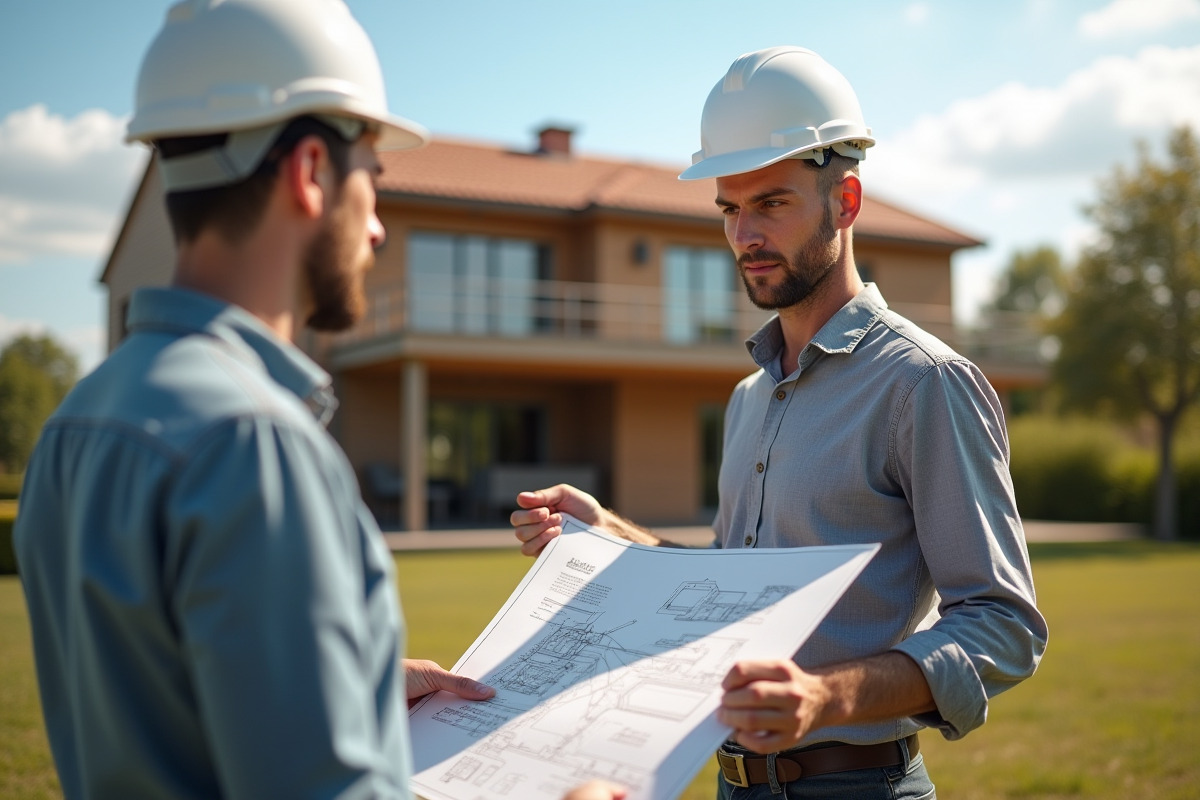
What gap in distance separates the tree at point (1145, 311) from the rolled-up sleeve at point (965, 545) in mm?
26304

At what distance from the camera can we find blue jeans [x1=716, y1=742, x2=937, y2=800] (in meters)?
2.09

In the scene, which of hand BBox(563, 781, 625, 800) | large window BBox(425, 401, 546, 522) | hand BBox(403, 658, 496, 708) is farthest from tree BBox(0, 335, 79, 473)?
large window BBox(425, 401, 546, 522)

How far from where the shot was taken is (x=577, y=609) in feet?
6.41

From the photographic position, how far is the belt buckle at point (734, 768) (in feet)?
7.13

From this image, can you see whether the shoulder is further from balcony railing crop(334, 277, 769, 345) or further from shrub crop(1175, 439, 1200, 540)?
shrub crop(1175, 439, 1200, 540)

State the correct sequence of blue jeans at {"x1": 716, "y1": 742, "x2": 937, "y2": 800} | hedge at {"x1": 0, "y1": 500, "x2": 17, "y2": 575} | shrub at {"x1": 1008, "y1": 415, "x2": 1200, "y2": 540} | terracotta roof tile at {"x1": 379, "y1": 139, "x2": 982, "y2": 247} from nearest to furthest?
blue jeans at {"x1": 716, "y1": 742, "x2": 937, "y2": 800} → hedge at {"x1": 0, "y1": 500, "x2": 17, "y2": 575} → terracotta roof tile at {"x1": 379, "y1": 139, "x2": 982, "y2": 247} → shrub at {"x1": 1008, "y1": 415, "x2": 1200, "y2": 540}

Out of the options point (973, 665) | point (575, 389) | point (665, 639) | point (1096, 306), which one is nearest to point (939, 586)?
point (973, 665)

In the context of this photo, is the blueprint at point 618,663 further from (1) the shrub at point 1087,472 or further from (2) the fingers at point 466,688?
(1) the shrub at point 1087,472

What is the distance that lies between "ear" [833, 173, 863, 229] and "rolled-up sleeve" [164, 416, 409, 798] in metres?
1.53

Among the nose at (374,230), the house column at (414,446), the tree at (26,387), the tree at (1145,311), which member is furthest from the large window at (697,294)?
the nose at (374,230)

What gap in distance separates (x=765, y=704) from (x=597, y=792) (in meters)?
0.25

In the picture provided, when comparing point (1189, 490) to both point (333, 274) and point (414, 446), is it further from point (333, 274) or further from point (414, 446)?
Answer: point (333, 274)

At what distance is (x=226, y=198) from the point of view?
1335 mm

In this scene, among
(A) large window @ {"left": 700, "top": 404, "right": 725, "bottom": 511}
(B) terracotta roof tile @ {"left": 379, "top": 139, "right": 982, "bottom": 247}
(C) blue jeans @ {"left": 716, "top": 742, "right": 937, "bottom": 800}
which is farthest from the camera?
(A) large window @ {"left": 700, "top": 404, "right": 725, "bottom": 511}
